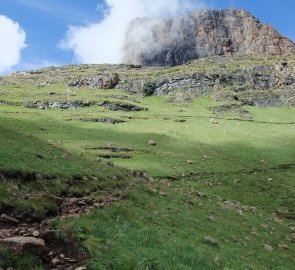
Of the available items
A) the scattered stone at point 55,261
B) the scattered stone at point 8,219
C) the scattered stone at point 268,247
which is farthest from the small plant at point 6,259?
the scattered stone at point 268,247

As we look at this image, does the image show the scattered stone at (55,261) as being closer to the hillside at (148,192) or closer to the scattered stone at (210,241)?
the hillside at (148,192)

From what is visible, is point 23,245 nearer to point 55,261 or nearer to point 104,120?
point 55,261

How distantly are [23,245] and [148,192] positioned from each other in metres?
19.3

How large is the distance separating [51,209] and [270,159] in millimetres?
46116

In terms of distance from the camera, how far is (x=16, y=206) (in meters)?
19.9

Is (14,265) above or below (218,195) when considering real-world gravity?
above

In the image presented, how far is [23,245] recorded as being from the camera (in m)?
14.1

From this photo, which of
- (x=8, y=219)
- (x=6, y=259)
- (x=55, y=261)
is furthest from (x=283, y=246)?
(x=6, y=259)

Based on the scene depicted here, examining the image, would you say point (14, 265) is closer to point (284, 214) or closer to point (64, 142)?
point (284, 214)

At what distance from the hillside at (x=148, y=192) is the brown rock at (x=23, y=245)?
0.14 ft

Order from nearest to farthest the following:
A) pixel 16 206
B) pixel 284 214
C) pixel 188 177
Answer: pixel 16 206
pixel 284 214
pixel 188 177

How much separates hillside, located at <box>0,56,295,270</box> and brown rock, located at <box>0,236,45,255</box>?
0.04 metres

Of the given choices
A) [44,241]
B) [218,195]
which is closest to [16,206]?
[44,241]

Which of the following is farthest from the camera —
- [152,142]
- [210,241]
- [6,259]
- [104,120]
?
[104,120]
